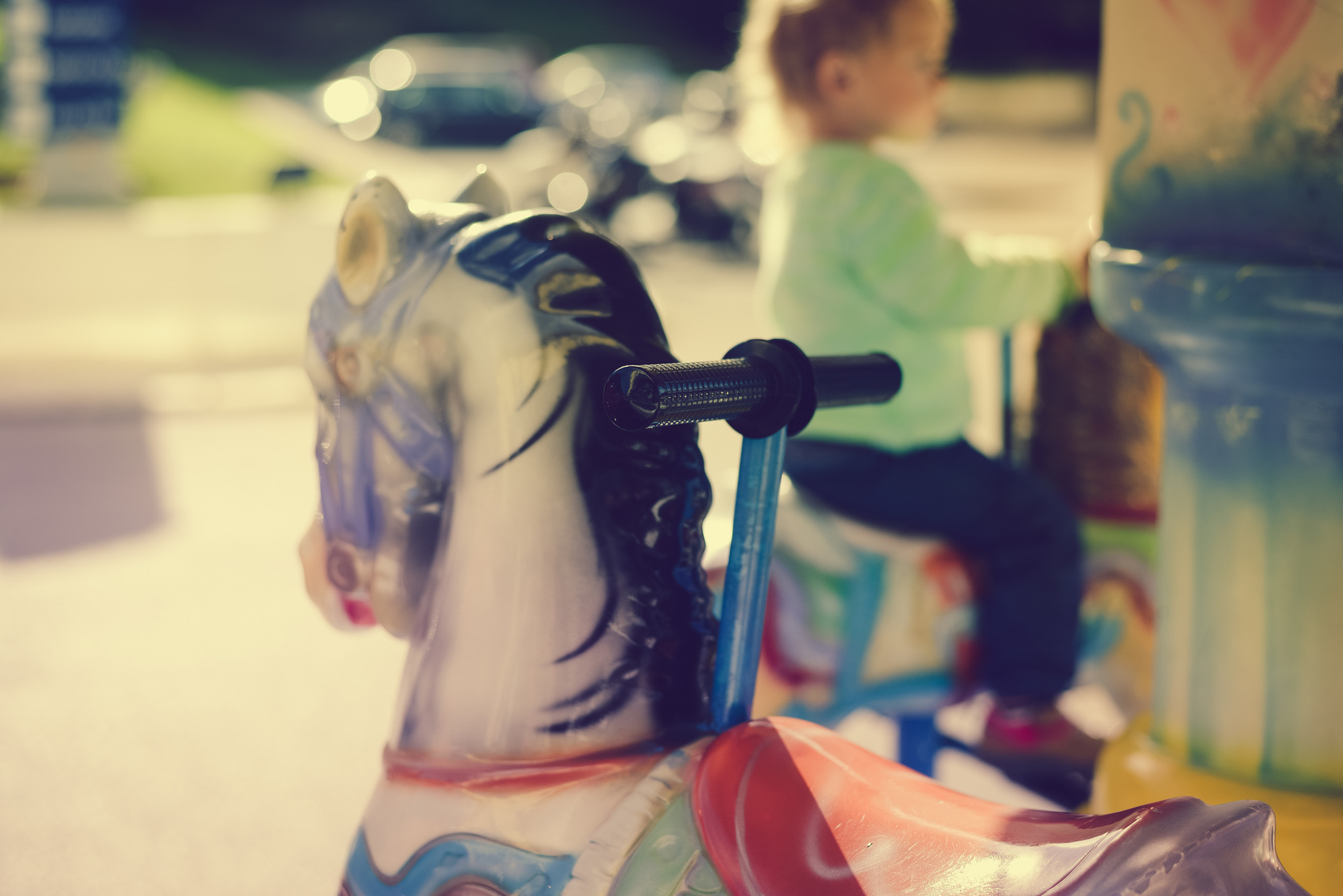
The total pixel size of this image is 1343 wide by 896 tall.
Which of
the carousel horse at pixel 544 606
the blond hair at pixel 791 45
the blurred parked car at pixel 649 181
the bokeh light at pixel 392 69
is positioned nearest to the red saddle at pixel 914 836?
the carousel horse at pixel 544 606

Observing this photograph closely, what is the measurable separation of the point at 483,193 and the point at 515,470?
32 cm

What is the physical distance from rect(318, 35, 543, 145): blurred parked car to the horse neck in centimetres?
1752

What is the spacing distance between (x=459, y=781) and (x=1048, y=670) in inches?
40.0

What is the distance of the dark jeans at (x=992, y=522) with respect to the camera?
169cm

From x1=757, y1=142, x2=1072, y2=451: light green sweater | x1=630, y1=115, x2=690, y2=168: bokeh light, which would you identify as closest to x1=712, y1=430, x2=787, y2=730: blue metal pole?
x1=757, y1=142, x2=1072, y2=451: light green sweater

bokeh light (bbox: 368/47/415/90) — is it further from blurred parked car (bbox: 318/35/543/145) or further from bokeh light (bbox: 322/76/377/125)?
bokeh light (bbox: 322/76/377/125)

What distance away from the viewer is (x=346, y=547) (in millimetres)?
1110

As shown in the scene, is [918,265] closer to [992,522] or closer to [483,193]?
[992,522]

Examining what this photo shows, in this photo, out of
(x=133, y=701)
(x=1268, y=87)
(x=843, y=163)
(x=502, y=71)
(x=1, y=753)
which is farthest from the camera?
(x=502, y=71)

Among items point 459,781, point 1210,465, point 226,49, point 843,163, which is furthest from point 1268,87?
point 226,49

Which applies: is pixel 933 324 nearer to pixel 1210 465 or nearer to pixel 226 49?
pixel 1210 465

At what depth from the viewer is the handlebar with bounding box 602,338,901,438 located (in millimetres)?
905

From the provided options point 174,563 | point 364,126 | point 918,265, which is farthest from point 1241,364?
point 364,126

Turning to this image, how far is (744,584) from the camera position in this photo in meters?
1.06
